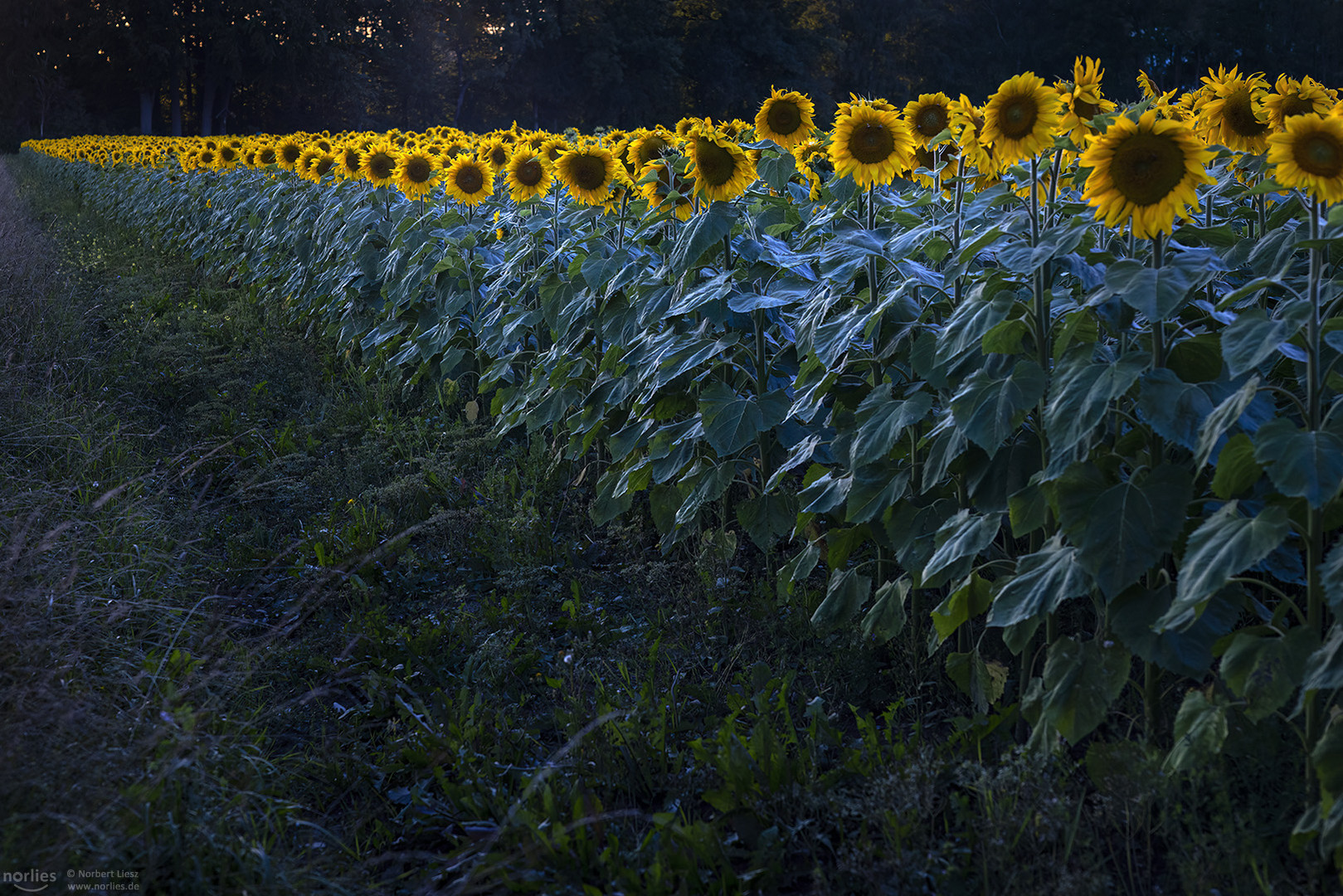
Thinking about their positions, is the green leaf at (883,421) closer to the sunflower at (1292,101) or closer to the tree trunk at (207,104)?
the sunflower at (1292,101)

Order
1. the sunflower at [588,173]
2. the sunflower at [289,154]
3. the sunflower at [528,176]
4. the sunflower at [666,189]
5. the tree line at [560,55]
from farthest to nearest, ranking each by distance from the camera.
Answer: the tree line at [560,55] → the sunflower at [289,154] → the sunflower at [528,176] → the sunflower at [588,173] → the sunflower at [666,189]

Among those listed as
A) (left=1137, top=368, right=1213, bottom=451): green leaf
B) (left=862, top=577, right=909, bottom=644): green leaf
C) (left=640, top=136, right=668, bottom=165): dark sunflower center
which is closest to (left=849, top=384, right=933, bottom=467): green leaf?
(left=862, top=577, right=909, bottom=644): green leaf

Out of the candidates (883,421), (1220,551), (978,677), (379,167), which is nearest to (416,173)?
(379,167)

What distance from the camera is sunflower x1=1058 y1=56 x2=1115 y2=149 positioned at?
2744 millimetres

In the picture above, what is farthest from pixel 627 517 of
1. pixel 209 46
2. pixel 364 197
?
pixel 209 46

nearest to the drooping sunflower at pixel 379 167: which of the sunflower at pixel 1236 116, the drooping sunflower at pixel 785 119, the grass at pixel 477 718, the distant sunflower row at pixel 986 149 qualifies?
the distant sunflower row at pixel 986 149

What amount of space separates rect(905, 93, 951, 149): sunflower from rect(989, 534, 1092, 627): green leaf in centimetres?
181

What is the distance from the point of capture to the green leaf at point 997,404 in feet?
8.04

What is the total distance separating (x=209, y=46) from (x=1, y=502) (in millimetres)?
51749

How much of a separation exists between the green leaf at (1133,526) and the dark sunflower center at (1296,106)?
157 centimetres

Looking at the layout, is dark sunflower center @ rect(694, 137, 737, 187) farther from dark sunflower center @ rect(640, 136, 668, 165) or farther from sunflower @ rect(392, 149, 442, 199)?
sunflower @ rect(392, 149, 442, 199)

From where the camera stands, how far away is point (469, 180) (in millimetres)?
6004

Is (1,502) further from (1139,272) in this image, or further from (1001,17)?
(1001,17)

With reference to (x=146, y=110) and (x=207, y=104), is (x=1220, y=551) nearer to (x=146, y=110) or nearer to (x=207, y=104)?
(x=207, y=104)
